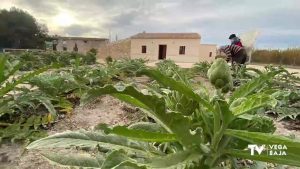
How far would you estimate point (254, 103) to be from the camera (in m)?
0.83

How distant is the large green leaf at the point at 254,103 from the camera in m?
0.80

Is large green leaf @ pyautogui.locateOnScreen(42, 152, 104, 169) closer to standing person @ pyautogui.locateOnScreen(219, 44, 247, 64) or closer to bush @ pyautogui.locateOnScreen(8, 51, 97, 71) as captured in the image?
bush @ pyautogui.locateOnScreen(8, 51, 97, 71)

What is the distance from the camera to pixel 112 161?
2.73 feet

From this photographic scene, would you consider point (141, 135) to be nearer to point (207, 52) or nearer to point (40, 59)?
point (40, 59)

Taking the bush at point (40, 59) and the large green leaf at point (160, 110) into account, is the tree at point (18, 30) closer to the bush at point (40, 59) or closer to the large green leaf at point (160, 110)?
the bush at point (40, 59)

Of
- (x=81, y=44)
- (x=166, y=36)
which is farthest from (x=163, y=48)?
(x=81, y=44)

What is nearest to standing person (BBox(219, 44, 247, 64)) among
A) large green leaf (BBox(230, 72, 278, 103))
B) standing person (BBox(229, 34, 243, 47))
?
standing person (BBox(229, 34, 243, 47))

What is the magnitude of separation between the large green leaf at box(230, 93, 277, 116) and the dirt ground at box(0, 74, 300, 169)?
64 centimetres

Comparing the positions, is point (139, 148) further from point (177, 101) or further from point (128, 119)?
point (128, 119)

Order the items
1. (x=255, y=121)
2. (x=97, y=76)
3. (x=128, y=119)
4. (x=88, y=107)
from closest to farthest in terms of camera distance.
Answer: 1. (x=255, y=121)
2. (x=128, y=119)
3. (x=88, y=107)
4. (x=97, y=76)

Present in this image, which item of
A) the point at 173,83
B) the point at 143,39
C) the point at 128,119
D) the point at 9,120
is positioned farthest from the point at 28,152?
the point at 143,39

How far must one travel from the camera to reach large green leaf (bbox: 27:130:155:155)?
0.94 metres

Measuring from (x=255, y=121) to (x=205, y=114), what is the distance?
0.47 ft

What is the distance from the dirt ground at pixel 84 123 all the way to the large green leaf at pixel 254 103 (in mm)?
644
